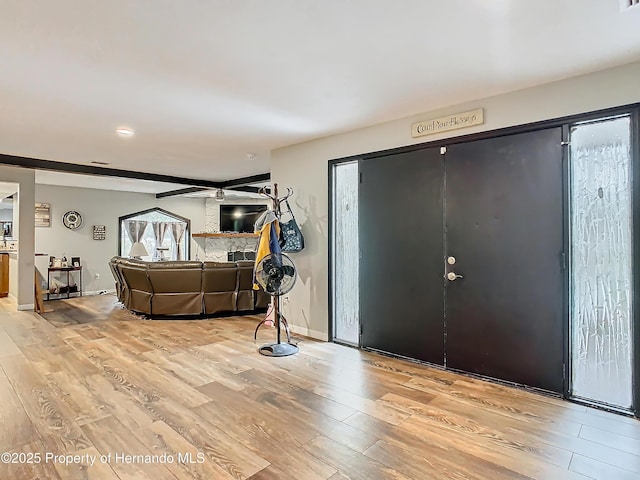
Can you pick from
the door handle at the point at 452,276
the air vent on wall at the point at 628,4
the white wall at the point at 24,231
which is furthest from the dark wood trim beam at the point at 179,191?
the air vent on wall at the point at 628,4

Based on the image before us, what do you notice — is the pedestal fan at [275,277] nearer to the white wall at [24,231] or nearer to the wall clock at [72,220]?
the white wall at [24,231]

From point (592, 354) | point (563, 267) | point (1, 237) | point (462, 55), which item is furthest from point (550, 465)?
point (1, 237)

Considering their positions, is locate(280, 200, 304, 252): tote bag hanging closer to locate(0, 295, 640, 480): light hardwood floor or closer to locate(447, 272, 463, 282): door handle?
locate(0, 295, 640, 480): light hardwood floor

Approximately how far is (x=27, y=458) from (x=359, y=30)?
2.98 m

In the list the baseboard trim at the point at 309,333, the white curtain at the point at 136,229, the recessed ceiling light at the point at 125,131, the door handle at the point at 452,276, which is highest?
the recessed ceiling light at the point at 125,131

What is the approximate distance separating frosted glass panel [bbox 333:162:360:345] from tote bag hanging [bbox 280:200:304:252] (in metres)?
0.42

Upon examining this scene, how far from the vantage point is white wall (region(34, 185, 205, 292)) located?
26.1 feet

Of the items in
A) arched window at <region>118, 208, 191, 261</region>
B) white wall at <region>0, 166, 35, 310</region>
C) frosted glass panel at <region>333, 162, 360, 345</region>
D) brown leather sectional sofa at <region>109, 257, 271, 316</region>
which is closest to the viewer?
frosted glass panel at <region>333, 162, 360, 345</region>

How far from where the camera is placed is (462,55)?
93.9 inches

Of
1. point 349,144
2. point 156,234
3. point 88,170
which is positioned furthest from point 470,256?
point 156,234

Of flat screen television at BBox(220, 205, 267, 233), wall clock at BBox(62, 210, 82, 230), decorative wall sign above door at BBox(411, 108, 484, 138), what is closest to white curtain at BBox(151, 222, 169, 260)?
flat screen television at BBox(220, 205, 267, 233)

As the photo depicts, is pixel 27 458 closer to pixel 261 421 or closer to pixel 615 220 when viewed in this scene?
pixel 261 421

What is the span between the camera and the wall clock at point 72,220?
8.14 meters

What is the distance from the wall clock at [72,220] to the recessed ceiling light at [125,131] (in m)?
5.25
